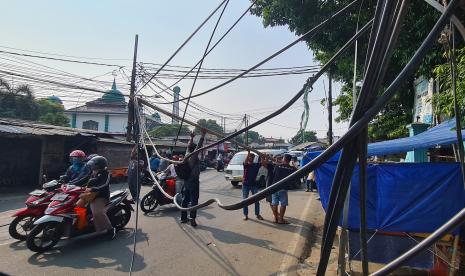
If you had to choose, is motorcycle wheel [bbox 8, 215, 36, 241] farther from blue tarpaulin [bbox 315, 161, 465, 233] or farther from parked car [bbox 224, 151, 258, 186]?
parked car [bbox 224, 151, 258, 186]

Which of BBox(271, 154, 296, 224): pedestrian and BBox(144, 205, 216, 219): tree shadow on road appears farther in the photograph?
BBox(144, 205, 216, 219): tree shadow on road

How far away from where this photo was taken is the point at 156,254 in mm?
5715

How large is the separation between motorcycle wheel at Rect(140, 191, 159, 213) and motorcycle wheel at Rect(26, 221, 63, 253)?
10.9 ft

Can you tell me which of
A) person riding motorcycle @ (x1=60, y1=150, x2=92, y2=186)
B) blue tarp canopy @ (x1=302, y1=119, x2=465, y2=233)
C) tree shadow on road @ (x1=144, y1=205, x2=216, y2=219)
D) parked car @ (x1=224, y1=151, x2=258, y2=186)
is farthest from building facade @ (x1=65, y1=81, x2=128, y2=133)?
blue tarp canopy @ (x1=302, y1=119, x2=465, y2=233)

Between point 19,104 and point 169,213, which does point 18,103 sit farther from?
point 169,213

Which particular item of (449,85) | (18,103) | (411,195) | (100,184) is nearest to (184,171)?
(100,184)

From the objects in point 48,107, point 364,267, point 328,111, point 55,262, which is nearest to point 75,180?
A: point 55,262

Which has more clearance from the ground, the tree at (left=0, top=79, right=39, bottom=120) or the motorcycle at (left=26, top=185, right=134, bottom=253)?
the tree at (left=0, top=79, right=39, bottom=120)

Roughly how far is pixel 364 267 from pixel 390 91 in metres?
0.88

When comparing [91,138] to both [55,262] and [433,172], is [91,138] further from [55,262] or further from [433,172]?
[433,172]

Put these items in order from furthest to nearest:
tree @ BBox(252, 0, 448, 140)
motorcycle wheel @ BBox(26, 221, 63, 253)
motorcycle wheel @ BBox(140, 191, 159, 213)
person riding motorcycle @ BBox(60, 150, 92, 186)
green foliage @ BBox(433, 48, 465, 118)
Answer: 1. motorcycle wheel @ BBox(140, 191, 159, 213)
2. tree @ BBox(252, 0, 448, 140)
3. person riding motorcycle @ BBox(60, 150, 92, 186)
4. motorcycle wheel @ BBox(26, 221, 63, 253)
5. green foliage @ BBox(433, 48, 465, 118)

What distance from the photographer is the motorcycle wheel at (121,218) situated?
6.95 meters

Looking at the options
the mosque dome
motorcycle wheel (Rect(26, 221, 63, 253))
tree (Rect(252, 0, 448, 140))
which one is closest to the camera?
motorcycle wheel (Rect(26, 221, 63, 253))

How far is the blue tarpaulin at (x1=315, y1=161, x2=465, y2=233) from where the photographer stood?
14.4 feet
